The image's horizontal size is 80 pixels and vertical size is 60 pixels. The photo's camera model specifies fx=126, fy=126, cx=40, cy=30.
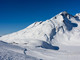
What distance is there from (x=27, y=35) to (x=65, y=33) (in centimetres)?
1424

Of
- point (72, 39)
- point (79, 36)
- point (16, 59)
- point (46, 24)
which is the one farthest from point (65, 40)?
point (16, 59)

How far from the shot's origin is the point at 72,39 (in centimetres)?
4328

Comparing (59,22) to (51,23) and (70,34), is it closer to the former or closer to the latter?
(51,23)

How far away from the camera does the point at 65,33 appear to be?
47.0m

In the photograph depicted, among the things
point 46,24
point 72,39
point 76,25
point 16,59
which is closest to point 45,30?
point 46,24

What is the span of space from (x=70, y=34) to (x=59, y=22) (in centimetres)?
825

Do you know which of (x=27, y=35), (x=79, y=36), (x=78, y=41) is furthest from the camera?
(x=27, y=35)

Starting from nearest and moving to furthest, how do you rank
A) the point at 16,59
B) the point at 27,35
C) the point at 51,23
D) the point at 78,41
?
the point at 16,59 < the point at 78,41 < the point at 27,35 < the point at 51,23

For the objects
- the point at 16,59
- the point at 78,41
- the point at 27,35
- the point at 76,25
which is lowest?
the point at 16,59

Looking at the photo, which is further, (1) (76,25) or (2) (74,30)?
(1) (76,25)

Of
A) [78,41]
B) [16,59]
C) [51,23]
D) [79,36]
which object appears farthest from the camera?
[51,23]

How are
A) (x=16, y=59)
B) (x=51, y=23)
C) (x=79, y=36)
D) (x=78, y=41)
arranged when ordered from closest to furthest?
1. (x=16, y=59)
2. (x=78, y=41)
3. (x=79, y=36)
4. (x=51, y=23)

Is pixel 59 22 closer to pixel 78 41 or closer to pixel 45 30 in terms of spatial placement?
pixel 45 30

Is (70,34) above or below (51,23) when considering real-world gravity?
below
